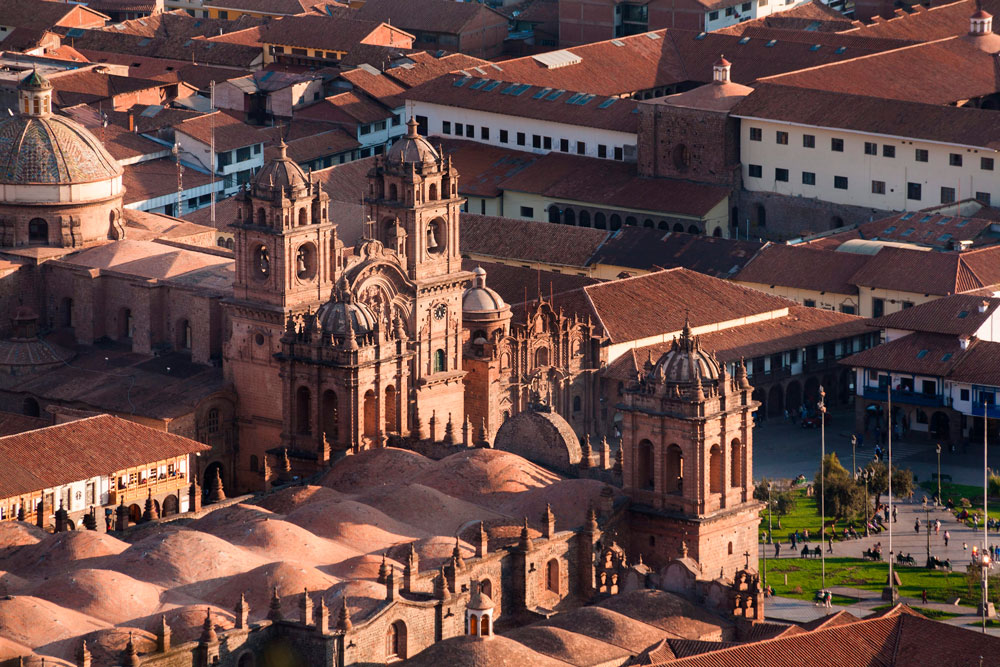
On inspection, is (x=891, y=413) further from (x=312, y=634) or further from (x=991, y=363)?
(x=312, y=634)

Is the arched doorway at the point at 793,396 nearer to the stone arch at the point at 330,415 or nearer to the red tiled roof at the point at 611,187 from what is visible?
the red tiled roof at the point at 611,187

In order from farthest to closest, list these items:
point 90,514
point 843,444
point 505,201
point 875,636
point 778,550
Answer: point 505,201 < point 843,444 < point 778,550 < point 90,514 < point 875,636

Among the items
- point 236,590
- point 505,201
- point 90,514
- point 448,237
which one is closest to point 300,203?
point 448,237

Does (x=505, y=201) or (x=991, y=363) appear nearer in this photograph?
(x=991, y=363)

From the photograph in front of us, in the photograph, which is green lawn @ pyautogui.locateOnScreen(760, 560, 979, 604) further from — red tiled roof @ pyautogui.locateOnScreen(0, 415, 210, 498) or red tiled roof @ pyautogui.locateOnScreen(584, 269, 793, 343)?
red tiled roof @ pyautogui.locateOnScreen(0, 415, 210, 498)

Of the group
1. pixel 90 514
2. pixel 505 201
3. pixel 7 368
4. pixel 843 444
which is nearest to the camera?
pixel 90 514

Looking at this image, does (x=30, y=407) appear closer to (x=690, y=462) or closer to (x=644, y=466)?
(x=644, y=466)

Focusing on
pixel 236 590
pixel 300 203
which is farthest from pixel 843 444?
pixel 236 590

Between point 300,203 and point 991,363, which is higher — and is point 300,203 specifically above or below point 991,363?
above

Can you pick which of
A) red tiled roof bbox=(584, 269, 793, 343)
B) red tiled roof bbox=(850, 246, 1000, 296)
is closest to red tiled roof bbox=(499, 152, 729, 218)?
red tiled roof bbox=(850, 246, 1000, 296)
